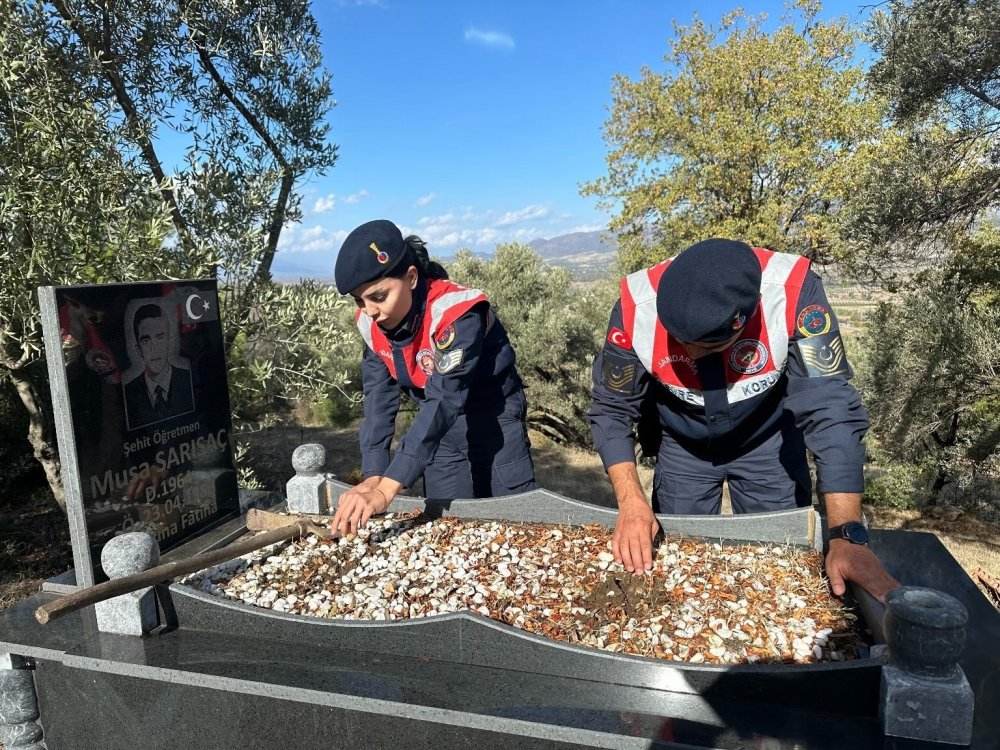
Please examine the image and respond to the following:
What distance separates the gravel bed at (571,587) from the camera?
195cm

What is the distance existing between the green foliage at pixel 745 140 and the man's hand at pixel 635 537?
10948 millimetres

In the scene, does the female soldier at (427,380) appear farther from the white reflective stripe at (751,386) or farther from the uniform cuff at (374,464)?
the white reflective stripe at (751,386)

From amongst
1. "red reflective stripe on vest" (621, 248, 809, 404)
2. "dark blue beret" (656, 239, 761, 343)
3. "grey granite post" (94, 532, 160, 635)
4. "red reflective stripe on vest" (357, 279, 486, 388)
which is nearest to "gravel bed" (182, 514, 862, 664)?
"grey granite post" (94, 532, 160, 635)

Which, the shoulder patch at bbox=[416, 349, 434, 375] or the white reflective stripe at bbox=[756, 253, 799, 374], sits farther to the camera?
the shoulder patch at bbox=[416, 349, 434, 375]

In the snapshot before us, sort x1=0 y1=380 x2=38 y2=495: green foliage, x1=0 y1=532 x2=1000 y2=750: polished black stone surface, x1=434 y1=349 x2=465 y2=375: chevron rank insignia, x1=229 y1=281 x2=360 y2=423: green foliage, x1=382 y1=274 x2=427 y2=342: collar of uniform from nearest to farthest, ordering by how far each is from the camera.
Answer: x1=0 y1=532 x2=1000 y2=750: polished black stone surface, x1=434 y1=349 x2=465 y2=375: chevron rank insignia, x1=382 y1=274 x2=427 y2=342: collar of uniform, x1=229 y1=281 x2=360 y2=423: green foliage, x1=0 y1=380 x2=38 y2=495: green foliage

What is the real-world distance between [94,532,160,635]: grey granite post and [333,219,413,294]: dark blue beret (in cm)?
117

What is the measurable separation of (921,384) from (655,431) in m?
6.48

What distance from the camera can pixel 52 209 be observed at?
12.2 ft

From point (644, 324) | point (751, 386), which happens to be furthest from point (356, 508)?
point (751, 386)

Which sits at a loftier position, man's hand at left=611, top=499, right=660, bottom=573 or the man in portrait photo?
the man in portrait photo

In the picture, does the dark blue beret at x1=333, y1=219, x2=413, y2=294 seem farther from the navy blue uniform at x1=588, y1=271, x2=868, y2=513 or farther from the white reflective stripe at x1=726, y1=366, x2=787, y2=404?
the white reflective stripe at x1=726, y1=366, x2=787, y2=404

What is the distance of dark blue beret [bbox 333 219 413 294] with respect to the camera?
8.42 feet

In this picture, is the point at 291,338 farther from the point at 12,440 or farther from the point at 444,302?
the point at 12,440

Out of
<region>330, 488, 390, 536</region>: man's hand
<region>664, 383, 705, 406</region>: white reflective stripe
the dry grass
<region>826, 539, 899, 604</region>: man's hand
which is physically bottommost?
the dry grass
